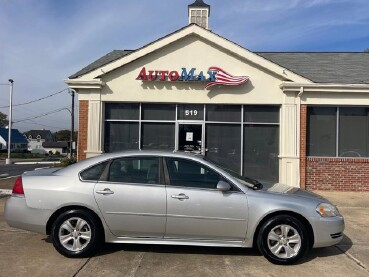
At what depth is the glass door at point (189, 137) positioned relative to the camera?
40.8 ft

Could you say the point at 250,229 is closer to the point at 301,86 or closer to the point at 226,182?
the point at 226,182

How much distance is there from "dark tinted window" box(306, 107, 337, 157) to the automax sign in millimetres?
2511

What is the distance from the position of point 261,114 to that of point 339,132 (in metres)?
2.50

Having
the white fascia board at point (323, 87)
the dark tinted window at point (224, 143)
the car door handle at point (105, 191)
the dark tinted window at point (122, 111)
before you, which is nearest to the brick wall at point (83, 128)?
the dark tinted window at point (122, 111)

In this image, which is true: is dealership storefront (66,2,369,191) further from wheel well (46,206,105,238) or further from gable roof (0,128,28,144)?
gable roof (0,128,28,144)

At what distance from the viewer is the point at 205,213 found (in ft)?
17.3

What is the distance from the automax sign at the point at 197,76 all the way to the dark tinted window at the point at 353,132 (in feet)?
11.2

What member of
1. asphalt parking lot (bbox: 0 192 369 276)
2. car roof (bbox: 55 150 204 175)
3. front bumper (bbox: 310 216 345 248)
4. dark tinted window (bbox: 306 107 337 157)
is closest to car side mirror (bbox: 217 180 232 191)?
car roof (bbox: 55 150 204 175)

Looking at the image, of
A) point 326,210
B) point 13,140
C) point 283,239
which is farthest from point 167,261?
point 13,140

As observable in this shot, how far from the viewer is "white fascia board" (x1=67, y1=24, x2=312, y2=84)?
1191cm

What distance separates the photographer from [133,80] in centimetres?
1223

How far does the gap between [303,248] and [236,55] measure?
7.96m

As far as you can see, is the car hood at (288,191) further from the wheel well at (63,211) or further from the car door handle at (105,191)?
the wheel well at (63,211)

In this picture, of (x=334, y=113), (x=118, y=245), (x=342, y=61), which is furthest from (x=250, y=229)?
(x=342, y=61)
